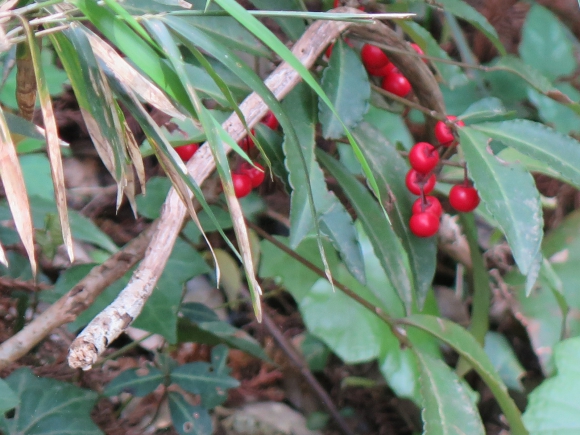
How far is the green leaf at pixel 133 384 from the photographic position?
0.81m

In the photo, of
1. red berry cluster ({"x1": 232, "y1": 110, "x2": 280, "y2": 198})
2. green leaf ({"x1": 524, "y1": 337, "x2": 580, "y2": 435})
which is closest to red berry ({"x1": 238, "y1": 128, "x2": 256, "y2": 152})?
red berry cluster ({"x1": 232, "y1": 110, "x2": 280, "y2": 198})

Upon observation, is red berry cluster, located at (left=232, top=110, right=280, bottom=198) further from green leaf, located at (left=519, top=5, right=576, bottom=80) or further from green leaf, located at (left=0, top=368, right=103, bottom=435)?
green leaf, located at (left=519, top=5, right=576, bottom=80)

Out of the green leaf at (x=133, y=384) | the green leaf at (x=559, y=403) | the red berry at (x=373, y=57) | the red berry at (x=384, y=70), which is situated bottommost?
the green leaf at (x=559, y=403)

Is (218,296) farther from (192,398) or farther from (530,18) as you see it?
(530,18)

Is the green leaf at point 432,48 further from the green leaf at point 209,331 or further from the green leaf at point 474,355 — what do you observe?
the green leaf at point 209,331

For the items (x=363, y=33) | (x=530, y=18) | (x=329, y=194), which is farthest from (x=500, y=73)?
(x=329, y=194)

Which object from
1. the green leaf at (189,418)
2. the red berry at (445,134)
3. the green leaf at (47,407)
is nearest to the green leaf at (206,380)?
the green leaf at (189,418)

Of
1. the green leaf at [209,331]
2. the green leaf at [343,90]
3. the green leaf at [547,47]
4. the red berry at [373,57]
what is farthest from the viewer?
the green leaf at [547,47]

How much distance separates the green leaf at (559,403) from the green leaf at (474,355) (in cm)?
3

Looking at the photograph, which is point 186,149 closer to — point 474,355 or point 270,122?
point 270,122

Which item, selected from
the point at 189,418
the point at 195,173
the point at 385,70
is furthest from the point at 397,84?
the point at 189,418

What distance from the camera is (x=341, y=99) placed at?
26.9 inches

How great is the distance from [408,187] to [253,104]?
27 cm

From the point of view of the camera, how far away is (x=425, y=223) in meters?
0.70
